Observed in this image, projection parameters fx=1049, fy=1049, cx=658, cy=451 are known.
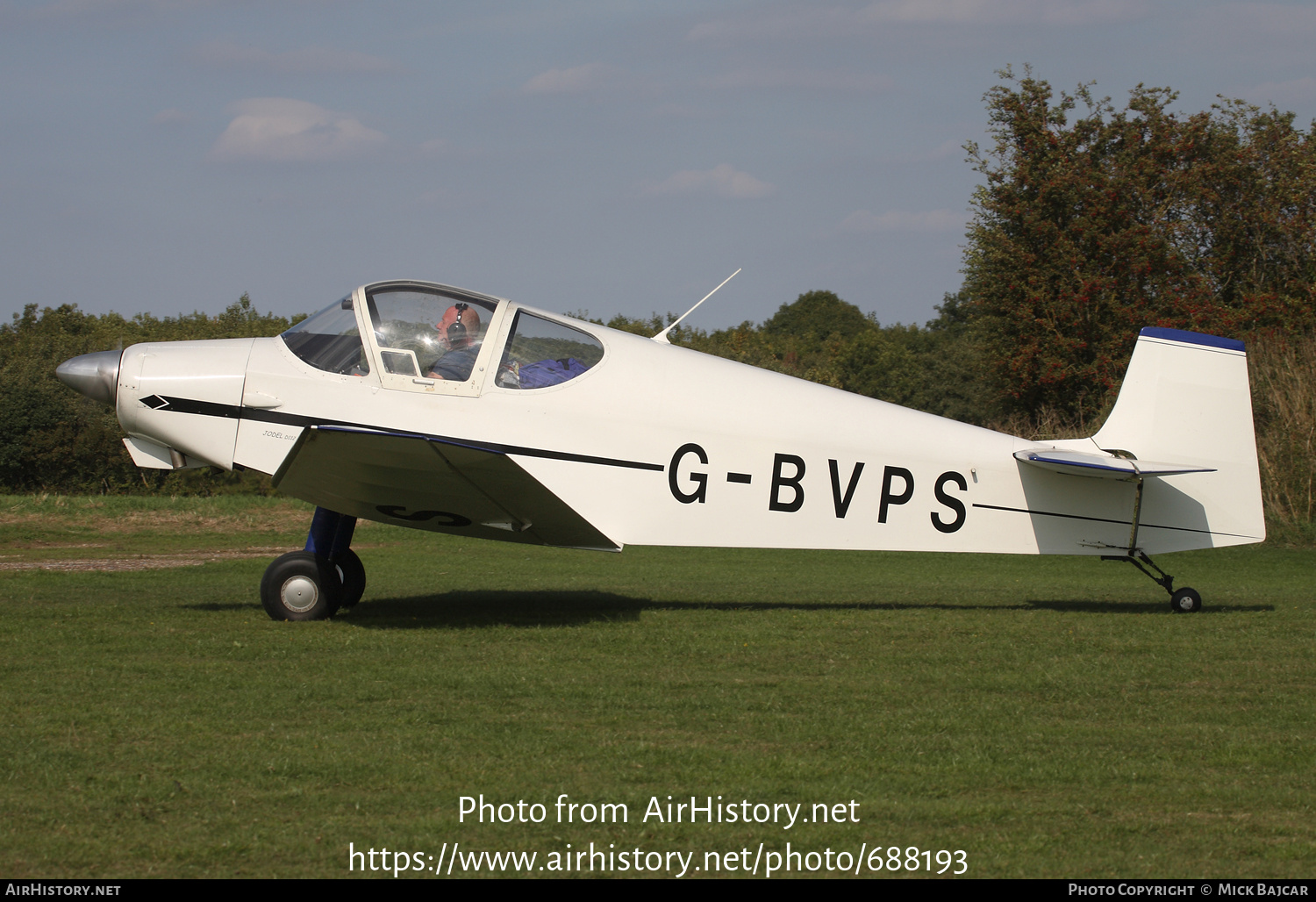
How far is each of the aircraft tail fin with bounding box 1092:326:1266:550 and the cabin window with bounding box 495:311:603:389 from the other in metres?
4.34

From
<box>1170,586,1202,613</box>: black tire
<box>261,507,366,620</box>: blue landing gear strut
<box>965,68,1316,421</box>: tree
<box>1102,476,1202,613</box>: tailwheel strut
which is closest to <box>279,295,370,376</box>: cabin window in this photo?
<box>261,507,366,620</box>: blue landing gear strut

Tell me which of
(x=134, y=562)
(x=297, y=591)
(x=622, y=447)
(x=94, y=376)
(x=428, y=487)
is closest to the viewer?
(x=428, y=487)

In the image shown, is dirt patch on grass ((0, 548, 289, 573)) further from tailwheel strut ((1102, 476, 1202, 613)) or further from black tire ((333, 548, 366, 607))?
tailwheel strut ((1102, 476, 1202, 613))

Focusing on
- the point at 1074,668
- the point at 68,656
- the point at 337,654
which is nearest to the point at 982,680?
the point at 1074,668

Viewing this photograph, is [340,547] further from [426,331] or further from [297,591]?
[426,331]

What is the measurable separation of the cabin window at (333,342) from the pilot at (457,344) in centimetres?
56

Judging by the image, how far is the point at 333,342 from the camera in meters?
7.80

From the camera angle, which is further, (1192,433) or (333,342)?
(1192,433)

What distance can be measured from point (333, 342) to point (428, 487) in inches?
52.3

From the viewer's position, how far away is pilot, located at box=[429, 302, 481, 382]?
307 inches

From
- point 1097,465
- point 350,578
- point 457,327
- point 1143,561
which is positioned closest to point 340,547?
point 350,578

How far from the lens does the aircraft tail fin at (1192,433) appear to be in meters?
8.63

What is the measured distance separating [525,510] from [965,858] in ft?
15.9

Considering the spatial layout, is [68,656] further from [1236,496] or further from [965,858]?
[1236,496]
